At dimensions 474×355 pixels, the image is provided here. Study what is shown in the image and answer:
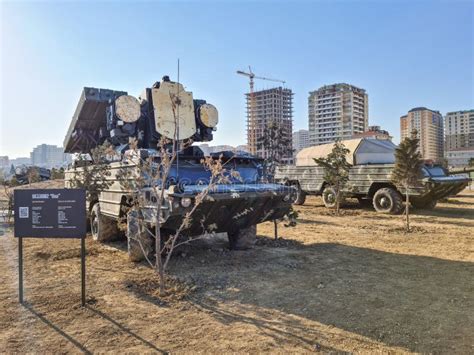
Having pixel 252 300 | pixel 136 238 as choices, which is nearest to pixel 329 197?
pixel 136 238

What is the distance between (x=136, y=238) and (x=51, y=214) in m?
1.52

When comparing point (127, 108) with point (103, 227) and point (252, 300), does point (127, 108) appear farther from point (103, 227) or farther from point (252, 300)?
point (252, 300)

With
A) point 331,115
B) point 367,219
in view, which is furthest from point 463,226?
point 331,115

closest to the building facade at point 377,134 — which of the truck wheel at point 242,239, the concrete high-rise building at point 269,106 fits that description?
the truck wheel at point 242,239

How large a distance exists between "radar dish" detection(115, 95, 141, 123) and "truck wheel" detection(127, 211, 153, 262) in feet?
7.00

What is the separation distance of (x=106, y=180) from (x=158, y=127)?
128cm

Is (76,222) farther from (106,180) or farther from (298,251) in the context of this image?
(298,251)

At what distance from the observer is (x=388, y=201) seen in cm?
1312

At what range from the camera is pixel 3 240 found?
902cm

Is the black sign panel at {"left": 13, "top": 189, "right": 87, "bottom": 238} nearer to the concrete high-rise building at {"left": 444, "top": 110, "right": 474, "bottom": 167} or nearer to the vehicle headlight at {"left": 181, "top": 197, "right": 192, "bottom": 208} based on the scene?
the vehicle headlight at {"left": 181, "top": 197, "right": 192, "bottom": 208}

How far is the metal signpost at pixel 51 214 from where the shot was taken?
14.8 feet

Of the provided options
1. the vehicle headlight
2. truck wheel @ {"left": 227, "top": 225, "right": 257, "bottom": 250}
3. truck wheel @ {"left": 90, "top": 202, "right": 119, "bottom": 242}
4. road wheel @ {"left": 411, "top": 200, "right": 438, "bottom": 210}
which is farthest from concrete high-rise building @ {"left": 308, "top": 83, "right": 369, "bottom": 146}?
the vehicle headlight

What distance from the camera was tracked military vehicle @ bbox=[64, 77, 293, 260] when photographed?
563 cm

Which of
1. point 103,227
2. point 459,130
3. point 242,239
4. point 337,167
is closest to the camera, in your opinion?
point 242,239
